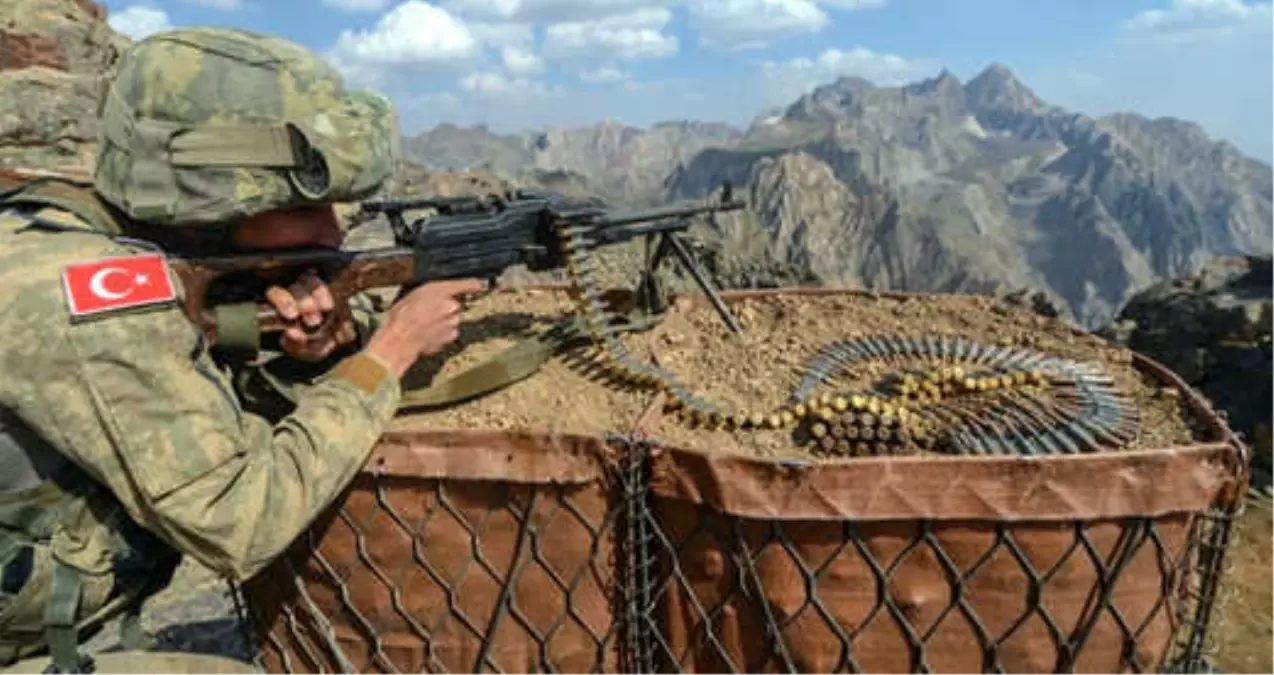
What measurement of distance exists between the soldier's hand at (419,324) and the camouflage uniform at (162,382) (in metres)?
0.11

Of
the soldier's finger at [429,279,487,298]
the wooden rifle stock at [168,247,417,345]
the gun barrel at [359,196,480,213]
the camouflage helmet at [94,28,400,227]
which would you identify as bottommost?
the soldier's finger at [429,279,487,298]

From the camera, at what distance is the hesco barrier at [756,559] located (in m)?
3.04

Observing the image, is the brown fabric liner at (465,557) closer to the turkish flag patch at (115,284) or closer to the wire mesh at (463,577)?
the wire mesh at (463,577)

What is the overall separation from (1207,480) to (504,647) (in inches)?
92.4

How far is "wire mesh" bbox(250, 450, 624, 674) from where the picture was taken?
3.48m

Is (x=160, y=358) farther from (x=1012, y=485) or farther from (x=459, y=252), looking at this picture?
(x=1012, y=485)

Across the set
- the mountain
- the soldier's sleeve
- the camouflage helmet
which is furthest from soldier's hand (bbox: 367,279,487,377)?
the mountain

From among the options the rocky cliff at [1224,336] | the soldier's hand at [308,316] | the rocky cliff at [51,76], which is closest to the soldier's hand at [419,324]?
the soldier's hand at [308,316]

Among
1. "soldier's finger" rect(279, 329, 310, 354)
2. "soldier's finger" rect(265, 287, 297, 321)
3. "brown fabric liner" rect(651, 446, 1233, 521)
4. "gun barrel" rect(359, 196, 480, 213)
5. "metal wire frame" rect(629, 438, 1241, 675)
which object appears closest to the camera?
"brown fabric liner" rect(651, 446, 1233, 521)

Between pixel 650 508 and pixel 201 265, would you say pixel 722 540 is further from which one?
pixel 201 265

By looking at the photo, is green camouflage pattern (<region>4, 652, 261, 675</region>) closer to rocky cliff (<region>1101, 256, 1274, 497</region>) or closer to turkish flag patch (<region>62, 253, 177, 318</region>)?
turkish flag patch (<region>62, 253, 177, 318</region>)

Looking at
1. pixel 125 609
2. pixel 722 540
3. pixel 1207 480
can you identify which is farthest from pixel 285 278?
pixel 1207 480

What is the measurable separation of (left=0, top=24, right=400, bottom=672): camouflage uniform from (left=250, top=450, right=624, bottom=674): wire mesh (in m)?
0.47

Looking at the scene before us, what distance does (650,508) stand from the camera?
342cm
